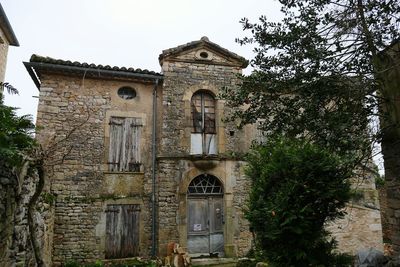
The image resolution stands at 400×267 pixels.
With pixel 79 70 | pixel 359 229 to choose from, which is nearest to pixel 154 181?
pixel 79 70

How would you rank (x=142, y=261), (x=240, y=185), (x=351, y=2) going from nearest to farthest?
(x=351, y=2)
(x=142, y=261)
(x=240, y=185)

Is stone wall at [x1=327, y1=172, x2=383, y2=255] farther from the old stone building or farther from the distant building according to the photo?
the distant building

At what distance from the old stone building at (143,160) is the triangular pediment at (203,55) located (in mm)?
53

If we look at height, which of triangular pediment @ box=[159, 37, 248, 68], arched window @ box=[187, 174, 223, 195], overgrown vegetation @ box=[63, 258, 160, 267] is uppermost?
triangular pediment @ box=[159, 37, 248, 68]

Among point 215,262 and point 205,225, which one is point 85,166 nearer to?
point 205,225

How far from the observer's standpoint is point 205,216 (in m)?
9.65

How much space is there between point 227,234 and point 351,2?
7.32 metres

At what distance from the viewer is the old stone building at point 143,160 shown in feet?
28.8

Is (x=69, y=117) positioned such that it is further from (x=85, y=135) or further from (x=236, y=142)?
(x=236, y=142)

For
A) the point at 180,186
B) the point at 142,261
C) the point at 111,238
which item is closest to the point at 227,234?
the point at 180,186

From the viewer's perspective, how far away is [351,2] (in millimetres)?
4527

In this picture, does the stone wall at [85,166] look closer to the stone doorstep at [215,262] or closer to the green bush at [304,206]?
the stone doorstep at [215,262]

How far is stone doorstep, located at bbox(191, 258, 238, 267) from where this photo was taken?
341 inches

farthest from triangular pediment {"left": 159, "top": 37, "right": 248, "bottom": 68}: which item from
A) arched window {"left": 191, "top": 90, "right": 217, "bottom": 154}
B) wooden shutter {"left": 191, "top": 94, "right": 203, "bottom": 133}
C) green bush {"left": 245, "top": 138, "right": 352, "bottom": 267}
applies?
green bush {"left": 245, "top": 138, "right": 352, "bottom": 267}
